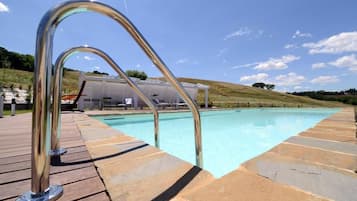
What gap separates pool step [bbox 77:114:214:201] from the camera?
3.18 ft

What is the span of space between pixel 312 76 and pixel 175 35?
77.8 feet

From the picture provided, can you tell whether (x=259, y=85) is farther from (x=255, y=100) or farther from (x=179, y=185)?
(x=179, y=185)

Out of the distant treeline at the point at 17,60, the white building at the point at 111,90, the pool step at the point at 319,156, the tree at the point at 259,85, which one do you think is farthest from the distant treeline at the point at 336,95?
the distant treeline at the point at 17,60

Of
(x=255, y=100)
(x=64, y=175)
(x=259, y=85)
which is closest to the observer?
(x=64, y=175)

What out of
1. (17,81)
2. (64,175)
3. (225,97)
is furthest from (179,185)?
(225,97)

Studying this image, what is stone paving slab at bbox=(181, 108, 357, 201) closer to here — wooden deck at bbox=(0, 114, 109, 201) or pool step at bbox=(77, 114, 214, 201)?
pool step at bbox=(77, 114, 214, 201)

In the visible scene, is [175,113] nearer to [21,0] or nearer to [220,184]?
[21,0]

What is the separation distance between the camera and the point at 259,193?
0.91 m

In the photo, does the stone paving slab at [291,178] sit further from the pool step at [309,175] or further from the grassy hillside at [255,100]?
the grassy hillside at [255,100]

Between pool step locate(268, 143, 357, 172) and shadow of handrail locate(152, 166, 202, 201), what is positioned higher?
pool step locate(268, 143, 357, 172)

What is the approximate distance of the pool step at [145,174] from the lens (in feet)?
3.18

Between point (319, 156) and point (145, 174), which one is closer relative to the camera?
point (145, 174)

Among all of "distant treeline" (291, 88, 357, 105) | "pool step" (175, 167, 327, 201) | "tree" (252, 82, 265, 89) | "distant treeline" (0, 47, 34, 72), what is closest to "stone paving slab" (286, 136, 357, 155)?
"pool step" (175, 167, 327, 201)

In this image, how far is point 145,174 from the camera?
47.3 inches
